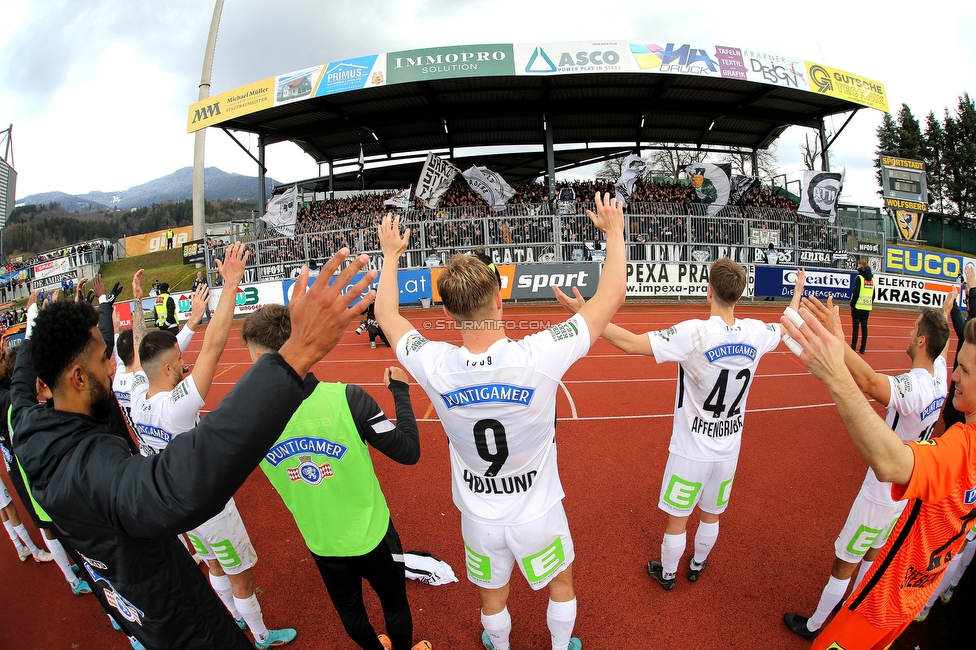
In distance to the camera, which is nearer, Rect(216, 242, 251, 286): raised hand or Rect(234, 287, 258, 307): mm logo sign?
Rect(216, 242, 251, 286): raised hand

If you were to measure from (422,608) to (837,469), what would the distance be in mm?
5134

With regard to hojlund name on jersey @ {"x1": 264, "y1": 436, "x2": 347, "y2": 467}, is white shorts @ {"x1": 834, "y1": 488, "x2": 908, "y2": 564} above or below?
below

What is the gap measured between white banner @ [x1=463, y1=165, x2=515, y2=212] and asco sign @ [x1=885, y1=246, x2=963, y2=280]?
16889 mm

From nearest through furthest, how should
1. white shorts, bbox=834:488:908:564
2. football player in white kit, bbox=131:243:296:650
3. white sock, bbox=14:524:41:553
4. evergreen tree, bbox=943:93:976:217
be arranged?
football player in white kit, bbox=131:243:296:650
white shorts, bbox=834:488:908:564
white sock, bbox=14:524:41:553
evergreen tree, bbox=943:93:976:217

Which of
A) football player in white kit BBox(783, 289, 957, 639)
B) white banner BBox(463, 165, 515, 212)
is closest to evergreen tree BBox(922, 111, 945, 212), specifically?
white banner BBox(463, 165, 515, 212)

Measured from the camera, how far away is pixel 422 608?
3.53 m

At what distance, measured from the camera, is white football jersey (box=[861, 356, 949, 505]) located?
9.52 feet

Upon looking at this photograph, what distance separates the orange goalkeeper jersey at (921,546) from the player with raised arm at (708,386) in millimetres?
1237

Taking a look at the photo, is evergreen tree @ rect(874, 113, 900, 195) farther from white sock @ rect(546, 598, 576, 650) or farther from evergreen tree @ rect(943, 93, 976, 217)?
white sock @ rect(546, 598, 576, 650)

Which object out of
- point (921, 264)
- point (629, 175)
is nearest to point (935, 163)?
point (921, 264)

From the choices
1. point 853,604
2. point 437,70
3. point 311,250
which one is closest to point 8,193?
point 311,250

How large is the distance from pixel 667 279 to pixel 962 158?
1569 inches

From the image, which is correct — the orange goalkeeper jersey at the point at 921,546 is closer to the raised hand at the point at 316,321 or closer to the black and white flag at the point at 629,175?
the raised hand at the point at 316,321

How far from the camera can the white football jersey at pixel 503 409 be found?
207 centimetres
